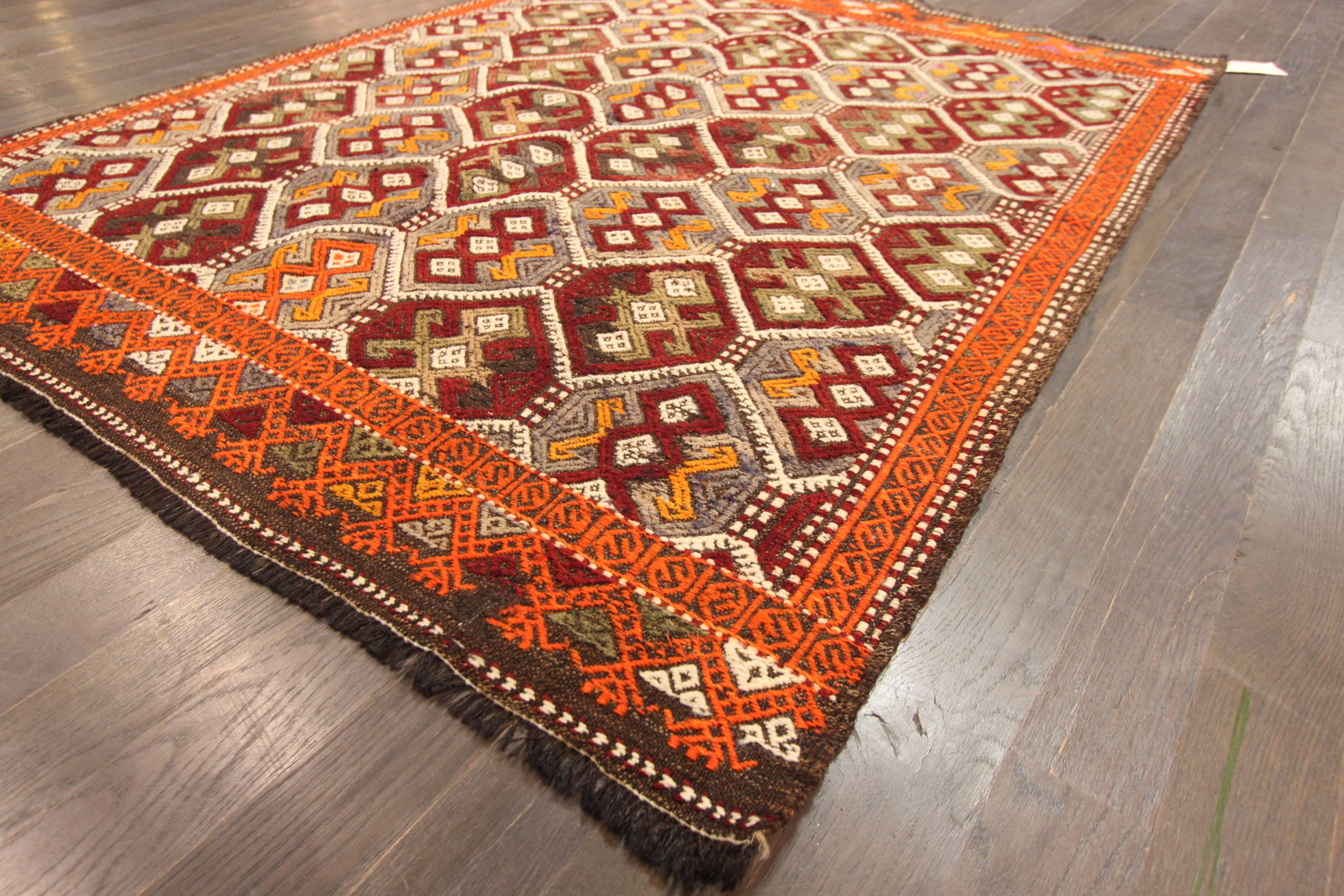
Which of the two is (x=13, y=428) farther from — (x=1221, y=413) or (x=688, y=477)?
(x=1221, y=413)

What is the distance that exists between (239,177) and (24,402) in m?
1.05

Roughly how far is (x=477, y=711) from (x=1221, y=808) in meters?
1.03

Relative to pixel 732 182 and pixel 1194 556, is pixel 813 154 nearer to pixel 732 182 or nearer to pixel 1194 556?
pixel 732 182

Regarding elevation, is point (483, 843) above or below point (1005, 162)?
below

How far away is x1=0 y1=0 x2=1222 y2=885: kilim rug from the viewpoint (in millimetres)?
1228

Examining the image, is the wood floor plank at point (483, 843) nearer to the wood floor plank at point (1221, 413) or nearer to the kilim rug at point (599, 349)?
the kilim rug at point (599, 349)

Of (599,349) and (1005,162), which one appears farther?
(1005,162)

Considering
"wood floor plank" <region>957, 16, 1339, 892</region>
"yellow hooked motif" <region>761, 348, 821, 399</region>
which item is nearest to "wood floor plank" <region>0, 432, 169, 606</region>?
"yellow hooked motif" <region>761, 348, 821, 399</region>

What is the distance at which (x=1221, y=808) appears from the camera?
109 cm

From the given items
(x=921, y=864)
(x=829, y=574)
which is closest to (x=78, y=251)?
(x=829, y=574)

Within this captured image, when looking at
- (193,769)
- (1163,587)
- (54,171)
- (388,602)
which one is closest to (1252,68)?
(1163,587)

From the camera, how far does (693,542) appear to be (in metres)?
1.40

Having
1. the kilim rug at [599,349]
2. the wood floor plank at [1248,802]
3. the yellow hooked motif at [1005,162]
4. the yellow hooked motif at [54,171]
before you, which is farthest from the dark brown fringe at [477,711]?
the yellow hooked motif at [1005,162]

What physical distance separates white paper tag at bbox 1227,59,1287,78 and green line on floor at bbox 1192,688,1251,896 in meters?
3.04
